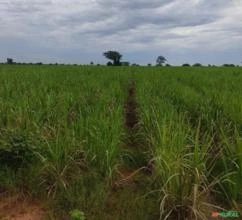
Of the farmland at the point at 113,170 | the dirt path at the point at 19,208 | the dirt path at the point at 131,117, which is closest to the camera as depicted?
the farmland at the point at 113,170

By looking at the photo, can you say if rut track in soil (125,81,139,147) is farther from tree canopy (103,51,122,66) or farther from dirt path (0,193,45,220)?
tree canopy (103,51,122,66)

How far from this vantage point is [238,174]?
3.66 meters

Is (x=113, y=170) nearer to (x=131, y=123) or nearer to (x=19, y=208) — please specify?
(x=19, y=208)

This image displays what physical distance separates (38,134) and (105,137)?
0.73 meters

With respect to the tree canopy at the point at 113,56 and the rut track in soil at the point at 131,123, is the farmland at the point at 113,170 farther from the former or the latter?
the tree canopy at the point at 113,56

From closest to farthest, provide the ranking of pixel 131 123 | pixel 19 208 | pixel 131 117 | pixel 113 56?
pixel 19 208 → pixel 131 123 → pixel 131 117 → pixel 113 56

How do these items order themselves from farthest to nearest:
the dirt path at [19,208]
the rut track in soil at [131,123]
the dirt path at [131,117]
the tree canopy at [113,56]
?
the tree canopy at [113,56], the dirt path at [131,117], the rut track in soil at [131,123], the dirt path at [19,208]

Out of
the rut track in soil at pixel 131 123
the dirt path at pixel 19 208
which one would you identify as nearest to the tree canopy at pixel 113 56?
the rut track in soil at pixel 131 123

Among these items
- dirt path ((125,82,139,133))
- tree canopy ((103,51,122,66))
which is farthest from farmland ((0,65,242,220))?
tree canopy ((103,51,122,66))

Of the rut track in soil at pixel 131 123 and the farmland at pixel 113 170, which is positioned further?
the rut track in soil at pixel 131 123

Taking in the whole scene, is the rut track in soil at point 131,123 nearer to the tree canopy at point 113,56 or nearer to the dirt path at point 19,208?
the dirt path at point 19,208

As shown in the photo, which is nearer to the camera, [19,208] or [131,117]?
[19,208]

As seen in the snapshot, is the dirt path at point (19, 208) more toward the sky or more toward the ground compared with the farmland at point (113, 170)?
more toward the ground

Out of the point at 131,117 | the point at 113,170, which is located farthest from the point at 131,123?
the point at 113,170
